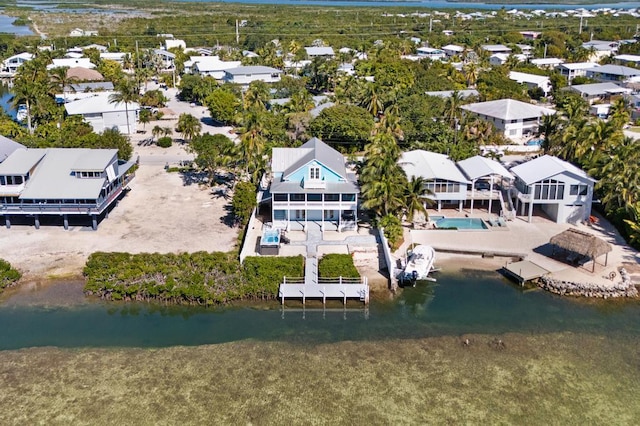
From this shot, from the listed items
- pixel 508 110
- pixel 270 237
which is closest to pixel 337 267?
pixel 270 237

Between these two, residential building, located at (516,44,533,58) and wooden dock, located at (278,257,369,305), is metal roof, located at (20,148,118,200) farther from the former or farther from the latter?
residential building, located at (516,44,533,58)

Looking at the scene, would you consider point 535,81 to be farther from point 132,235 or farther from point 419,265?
point 132,235

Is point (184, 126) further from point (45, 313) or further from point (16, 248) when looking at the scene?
point (45, 313)

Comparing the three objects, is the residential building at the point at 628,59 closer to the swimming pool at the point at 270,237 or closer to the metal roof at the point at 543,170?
the metal roof at the point at 543,170

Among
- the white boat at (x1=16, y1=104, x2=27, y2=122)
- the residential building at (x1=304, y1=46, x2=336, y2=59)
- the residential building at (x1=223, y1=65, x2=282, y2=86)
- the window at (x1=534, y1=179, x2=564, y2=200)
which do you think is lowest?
the window at (x1=534, y1=179, x2=564, y2=200)

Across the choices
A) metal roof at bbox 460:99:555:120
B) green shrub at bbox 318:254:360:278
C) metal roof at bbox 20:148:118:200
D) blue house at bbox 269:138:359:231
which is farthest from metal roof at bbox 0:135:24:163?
metal roof at bbox 460:99:555:120
